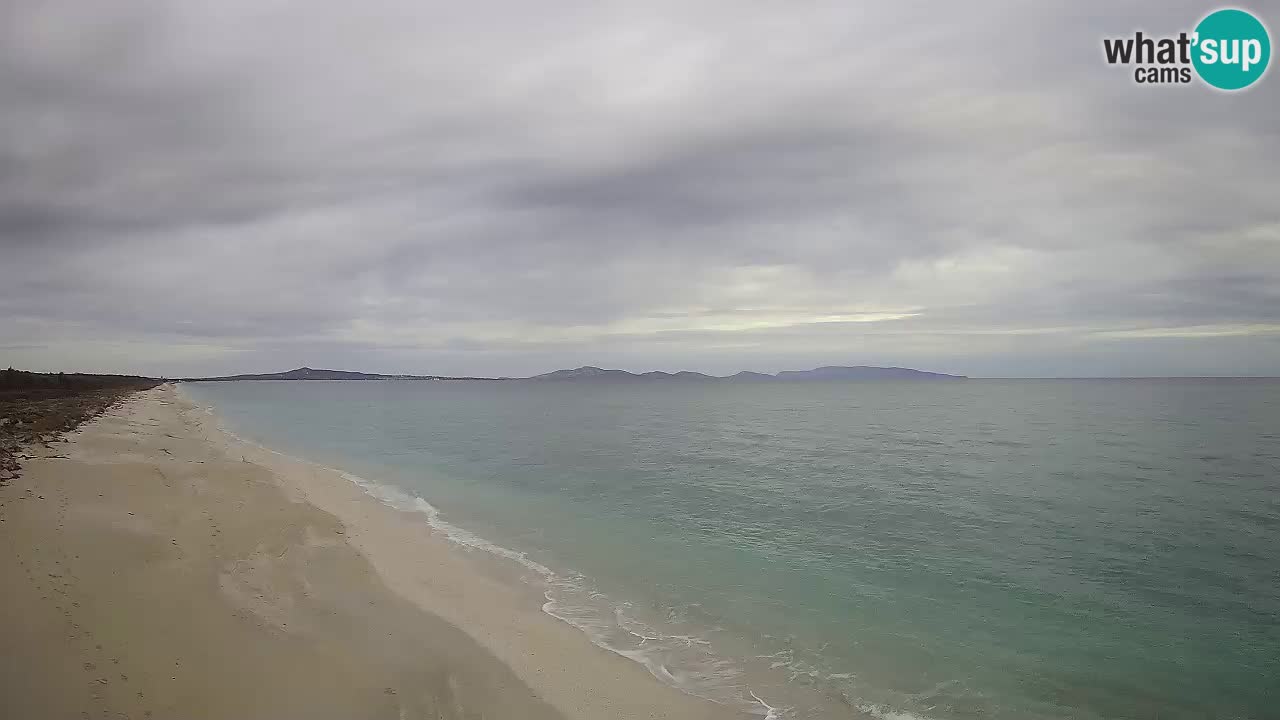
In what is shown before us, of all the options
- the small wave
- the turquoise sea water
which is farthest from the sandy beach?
the turquoise sea water

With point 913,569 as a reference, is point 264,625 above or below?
above

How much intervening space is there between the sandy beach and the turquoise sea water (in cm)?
170

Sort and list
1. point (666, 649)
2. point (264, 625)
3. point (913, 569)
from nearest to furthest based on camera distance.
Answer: point (264, 625) → point (666, 649) → point (913, 569)

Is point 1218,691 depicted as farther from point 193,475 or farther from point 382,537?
point 193,475

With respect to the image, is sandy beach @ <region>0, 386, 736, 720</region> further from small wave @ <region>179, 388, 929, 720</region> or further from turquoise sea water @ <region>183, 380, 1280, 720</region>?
turquoise sea water @ <region>183, 380, 1280, 720</region>

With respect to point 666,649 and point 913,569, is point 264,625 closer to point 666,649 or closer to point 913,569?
point 666,649


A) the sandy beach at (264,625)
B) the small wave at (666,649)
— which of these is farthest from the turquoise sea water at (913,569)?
the sandy beach at (264,625)

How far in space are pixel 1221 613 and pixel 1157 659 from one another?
3660 millimetres

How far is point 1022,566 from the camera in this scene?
16062mm

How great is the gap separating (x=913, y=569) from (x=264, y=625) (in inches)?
602

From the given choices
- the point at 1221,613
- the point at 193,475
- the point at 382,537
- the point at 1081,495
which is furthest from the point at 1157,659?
the point at 193,475

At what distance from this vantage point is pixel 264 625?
392 inches

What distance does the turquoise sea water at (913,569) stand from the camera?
32.3ft

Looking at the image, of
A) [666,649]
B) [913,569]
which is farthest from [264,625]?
[913,569]
